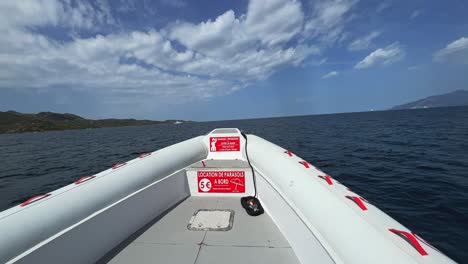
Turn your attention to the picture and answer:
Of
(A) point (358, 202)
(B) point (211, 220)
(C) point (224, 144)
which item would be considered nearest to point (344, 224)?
(A) point (358, 202)

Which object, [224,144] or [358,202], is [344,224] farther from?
[224,144]

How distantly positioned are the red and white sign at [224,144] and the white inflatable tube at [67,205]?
1447 millimetres

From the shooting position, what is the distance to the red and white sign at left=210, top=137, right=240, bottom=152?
451 cm

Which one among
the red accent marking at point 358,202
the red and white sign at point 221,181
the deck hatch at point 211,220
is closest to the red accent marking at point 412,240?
the red accent marking at point 358,202

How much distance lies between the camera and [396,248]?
115cm

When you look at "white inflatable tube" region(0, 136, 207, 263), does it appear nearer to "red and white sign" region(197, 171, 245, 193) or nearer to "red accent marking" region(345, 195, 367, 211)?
"red and white sign" region(197, 171, 245, 193)

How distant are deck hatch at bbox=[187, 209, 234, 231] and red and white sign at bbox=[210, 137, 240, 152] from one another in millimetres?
1655

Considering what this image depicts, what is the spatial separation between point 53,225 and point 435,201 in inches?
276

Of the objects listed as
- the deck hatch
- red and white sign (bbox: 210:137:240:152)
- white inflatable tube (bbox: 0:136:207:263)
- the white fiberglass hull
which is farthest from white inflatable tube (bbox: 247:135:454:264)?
red and white sign (bbox: 210:137:240:152)

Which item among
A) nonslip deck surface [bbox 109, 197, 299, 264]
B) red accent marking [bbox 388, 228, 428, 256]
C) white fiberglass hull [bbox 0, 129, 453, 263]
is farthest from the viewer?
nonslip deck surface [bbox 109, 197, 299, 264]

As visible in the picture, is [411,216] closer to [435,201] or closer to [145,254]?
[435,201]

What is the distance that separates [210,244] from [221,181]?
1.40 meters

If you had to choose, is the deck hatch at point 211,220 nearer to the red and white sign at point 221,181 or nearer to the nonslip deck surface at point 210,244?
the nonslip deck surface at point 210,244

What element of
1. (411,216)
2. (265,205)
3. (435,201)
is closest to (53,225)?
(265,205)
